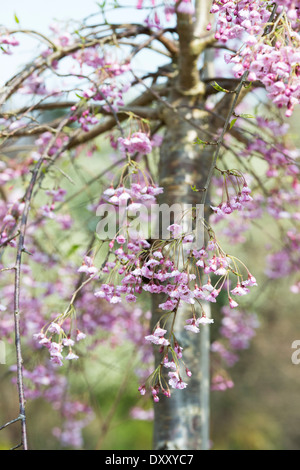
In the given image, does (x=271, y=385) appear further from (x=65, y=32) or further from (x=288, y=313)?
(x=65, y=32)

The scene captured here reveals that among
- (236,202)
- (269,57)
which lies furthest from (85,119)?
(269,57)

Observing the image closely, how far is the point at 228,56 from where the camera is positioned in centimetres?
140

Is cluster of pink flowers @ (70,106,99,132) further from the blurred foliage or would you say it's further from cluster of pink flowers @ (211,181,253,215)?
the blurred foliage

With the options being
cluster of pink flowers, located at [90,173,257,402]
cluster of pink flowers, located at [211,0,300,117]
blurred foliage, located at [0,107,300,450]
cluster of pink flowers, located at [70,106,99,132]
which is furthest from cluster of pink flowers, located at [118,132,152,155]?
blurred foliage, located at [0,107,300,450]

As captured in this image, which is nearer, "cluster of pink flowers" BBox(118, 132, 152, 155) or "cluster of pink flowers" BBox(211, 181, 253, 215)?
"cluster of pink flowers" BBox(211, 181, 253, 215)

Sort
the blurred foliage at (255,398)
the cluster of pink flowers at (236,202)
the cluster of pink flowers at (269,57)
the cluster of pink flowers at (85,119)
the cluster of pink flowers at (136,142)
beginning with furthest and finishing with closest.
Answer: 1. the blurred foliage at (255,398)
2. the cluster of pink flowers at (85,119)
3. the cluster of pink flowers at (136,142)
4. the cluster of pink flowers at (236,202)
5. the cluster of pink flowers at (269,57)

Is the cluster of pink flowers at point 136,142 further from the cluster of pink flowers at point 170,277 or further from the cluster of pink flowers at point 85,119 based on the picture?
the cluster of pink flowers at point 85,119

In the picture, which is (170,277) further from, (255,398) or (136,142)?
(255,398)

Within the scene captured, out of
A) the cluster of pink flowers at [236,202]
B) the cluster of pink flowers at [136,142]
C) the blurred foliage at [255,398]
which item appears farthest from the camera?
the blurred foliage at [255,398]

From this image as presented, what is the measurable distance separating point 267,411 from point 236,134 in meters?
6.38

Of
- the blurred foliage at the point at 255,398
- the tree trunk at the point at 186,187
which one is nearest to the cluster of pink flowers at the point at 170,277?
the tree trunk at the point at 186,187

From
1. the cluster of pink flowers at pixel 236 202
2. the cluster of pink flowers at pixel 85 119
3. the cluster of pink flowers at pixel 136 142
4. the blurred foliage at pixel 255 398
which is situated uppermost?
the cluster of pink flowers at pixel 85 119

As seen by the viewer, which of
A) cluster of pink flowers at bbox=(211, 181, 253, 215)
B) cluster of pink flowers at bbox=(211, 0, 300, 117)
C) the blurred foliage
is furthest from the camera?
the blurred foliage
